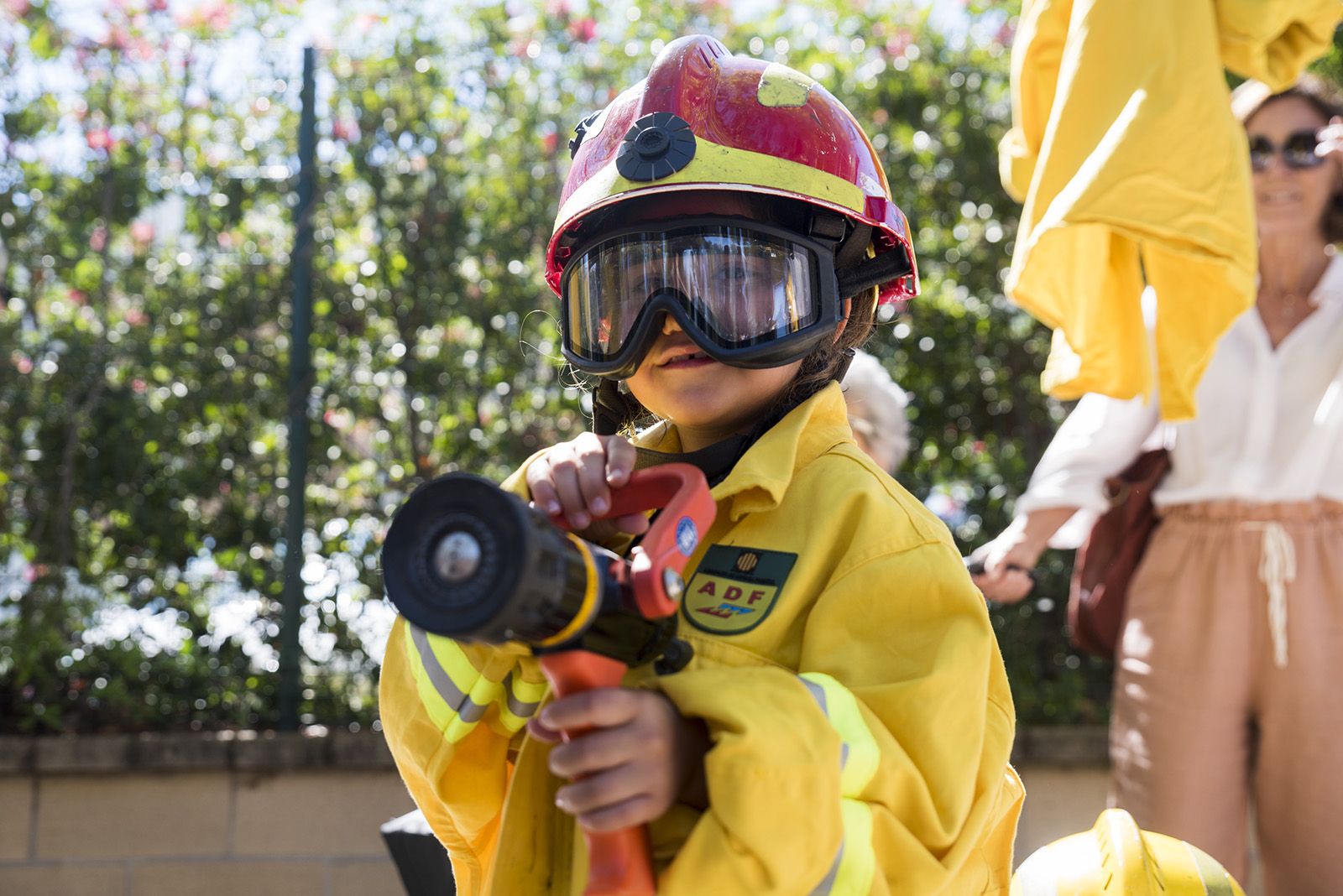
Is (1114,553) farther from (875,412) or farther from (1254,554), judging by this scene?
(875,412)

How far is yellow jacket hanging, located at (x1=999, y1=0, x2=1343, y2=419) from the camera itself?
2.68 m

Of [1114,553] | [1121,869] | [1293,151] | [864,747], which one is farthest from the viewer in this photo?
[1114,553]

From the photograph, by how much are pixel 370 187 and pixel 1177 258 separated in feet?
10.6

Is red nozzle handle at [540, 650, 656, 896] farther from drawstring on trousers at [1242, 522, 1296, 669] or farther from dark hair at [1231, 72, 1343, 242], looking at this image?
dark hair at [1231, 72, 1343, 242]

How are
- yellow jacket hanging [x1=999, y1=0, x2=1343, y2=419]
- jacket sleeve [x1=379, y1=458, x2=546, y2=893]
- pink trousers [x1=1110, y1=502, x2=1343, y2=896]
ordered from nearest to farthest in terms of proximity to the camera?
jacket sleeve [x1=379, y1=458, x2=546, y2=893] → yellow jacket hanging [x1=999, y1=0, x2=1343, y2=419] → pink trousers [x1=1110, y1=502, x2=1343, y2=896]

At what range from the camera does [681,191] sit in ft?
6.70

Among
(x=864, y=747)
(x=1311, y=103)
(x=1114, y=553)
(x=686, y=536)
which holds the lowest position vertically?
(x=1114, y=553)

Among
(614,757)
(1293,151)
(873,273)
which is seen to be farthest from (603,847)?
(1293,151)

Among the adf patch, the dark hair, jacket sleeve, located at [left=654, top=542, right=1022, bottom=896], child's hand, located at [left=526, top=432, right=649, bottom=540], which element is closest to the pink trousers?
the dark hair

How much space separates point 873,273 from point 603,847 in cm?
113

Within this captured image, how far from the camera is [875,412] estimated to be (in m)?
4.00

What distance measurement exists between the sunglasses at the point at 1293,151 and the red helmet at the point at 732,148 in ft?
6.03

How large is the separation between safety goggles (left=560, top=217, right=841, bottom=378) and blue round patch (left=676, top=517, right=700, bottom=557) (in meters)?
0.43

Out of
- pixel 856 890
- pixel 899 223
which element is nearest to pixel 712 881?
pixel 856 890
